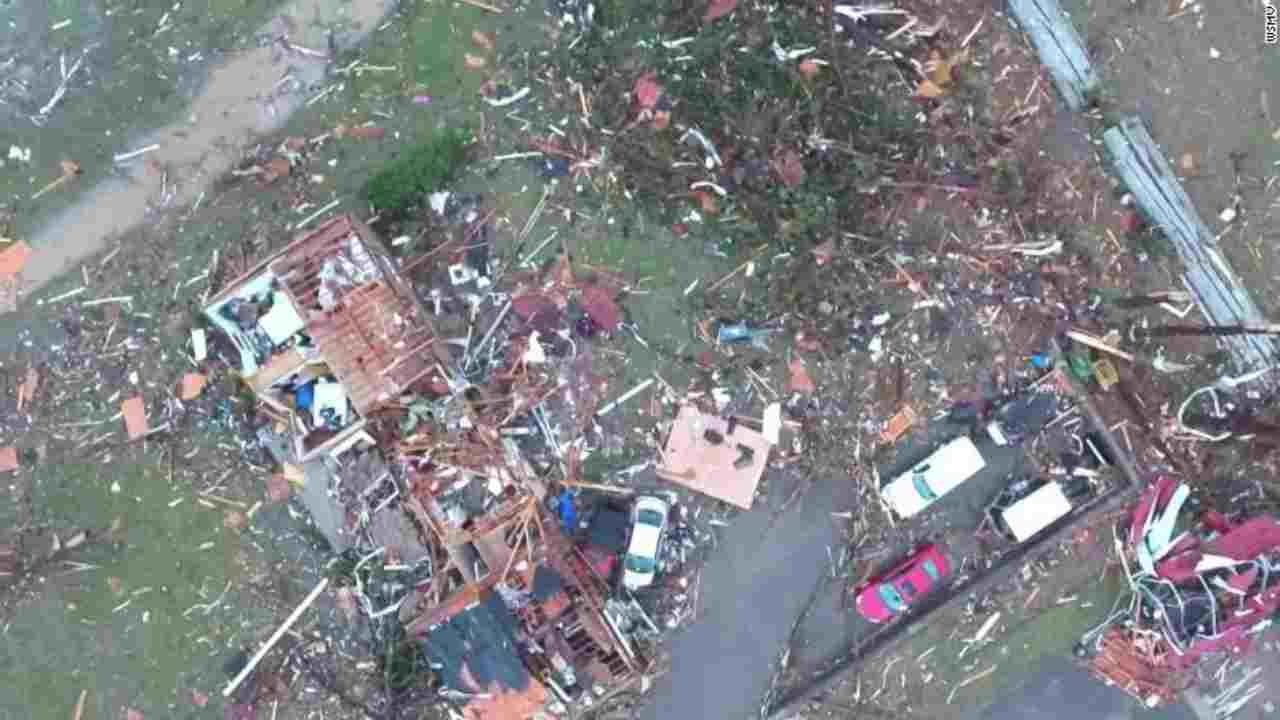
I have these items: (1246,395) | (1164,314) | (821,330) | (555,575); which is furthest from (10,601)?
(1246,395)

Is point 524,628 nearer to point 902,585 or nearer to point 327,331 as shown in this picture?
point 327,331

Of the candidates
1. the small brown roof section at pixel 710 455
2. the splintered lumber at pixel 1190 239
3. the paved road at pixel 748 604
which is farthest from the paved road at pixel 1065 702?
the splintered lumber at pixel 1190 239

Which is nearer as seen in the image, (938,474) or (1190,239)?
(938,474)

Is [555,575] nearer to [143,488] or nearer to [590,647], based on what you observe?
[590,647]

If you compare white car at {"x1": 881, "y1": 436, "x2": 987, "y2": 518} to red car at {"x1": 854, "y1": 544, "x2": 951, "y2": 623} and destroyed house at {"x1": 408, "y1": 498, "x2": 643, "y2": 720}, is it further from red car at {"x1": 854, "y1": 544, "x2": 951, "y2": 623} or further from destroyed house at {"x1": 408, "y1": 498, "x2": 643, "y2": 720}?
destroyed house at {"x1": 408, "y1": 498, "x2": 643, "y2": 720}

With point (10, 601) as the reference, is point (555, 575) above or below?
below

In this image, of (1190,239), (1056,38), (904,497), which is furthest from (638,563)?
(1056,38)
